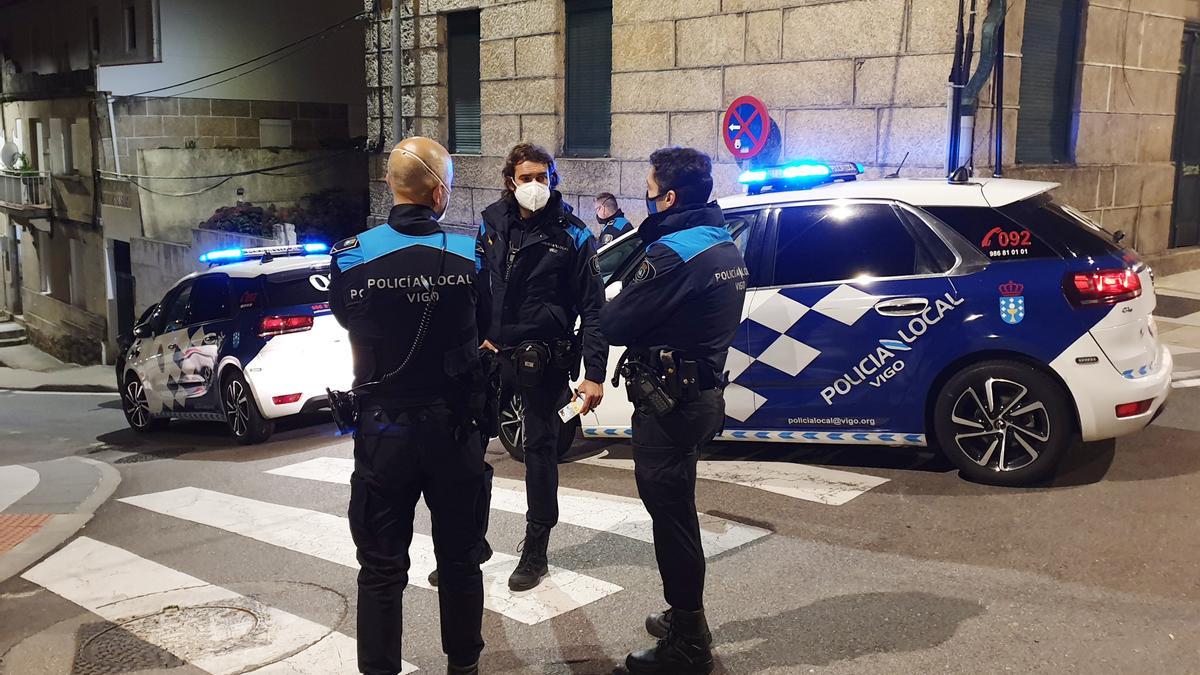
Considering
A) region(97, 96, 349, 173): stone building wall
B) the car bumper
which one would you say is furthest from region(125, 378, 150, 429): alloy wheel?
region(97, 96, 349, 173): stone building wall

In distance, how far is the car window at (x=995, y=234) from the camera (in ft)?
18.6

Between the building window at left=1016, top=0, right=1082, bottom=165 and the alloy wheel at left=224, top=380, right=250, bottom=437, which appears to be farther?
the building window at left=1016, top=0, right=1082, bottom=165

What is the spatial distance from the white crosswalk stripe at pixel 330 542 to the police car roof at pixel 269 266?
2.44m

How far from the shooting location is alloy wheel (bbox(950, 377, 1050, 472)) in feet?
18.5

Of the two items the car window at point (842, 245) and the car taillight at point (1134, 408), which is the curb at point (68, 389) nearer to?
the car window at point (842, 245)

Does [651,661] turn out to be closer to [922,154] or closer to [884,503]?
[884,503]

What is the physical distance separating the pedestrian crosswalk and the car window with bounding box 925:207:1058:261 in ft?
6.58

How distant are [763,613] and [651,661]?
69 cm

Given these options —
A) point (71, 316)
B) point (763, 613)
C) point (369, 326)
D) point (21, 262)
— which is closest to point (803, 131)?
point (763, 613)

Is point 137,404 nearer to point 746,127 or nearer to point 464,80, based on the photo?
point 746,127

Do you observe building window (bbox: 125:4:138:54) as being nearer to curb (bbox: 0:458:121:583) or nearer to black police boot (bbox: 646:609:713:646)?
curb (bbox: 0:458:121:583)

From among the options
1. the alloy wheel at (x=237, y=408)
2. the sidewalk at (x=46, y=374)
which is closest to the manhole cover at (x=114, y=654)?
the alloy wheel at (x=237, y=408)

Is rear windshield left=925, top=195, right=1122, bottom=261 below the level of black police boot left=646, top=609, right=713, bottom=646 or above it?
above

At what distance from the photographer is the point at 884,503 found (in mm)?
5609
